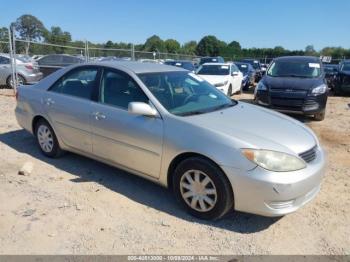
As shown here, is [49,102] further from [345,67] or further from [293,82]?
[345,67]

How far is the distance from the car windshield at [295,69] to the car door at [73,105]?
21.6 ft

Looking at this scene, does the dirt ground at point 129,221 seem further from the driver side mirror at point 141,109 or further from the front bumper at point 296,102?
the front bumper at point 296,102

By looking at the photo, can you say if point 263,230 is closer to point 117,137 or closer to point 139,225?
point 139,225

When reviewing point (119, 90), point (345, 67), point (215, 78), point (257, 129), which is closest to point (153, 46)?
point (345, 67)

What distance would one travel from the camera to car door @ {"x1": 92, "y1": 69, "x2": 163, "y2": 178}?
13.5 ft

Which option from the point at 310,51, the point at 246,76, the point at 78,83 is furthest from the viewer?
the point at 310,51

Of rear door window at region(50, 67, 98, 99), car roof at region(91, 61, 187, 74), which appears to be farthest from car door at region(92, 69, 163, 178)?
rear door window at region(50, 67, 98, 99)

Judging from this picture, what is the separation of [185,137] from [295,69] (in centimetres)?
748

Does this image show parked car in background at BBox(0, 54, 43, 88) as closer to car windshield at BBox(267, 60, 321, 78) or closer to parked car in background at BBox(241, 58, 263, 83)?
car windshield at BBox(267, 60, 321, 78)

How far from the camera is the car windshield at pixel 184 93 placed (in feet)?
14.0

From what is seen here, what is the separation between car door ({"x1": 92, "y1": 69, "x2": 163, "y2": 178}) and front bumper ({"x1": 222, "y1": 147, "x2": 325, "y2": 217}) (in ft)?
3.13

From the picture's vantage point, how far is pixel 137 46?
3556cm

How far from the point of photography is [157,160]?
13.3ft

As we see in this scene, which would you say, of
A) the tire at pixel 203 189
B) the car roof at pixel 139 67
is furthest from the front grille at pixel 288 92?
the tire at pixel 203 189
